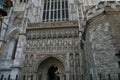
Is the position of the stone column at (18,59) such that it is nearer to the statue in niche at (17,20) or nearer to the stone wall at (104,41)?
the statue in niche at (17,20)

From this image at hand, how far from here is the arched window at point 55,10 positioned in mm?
20064

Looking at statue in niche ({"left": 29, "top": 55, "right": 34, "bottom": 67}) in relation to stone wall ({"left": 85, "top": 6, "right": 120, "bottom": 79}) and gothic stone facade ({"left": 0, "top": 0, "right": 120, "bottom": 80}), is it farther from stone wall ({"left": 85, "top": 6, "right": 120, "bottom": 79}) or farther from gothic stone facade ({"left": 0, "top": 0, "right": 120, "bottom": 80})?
stone wall ({"left": 85, "top": 6, "right": 120, "bottom": 79})

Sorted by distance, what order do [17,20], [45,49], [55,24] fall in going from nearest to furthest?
[45,49]
[55,24]
[17,20]

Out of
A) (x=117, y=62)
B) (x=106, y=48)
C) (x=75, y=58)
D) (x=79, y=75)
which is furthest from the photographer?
(x=75, y=58)

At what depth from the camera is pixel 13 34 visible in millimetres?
19328

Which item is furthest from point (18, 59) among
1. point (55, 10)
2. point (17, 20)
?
point (55, 10)

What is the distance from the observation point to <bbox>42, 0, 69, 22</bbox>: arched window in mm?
20064

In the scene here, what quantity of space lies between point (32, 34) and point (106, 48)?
35.4ft

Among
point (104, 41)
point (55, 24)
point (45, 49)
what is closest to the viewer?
point (104, 41)

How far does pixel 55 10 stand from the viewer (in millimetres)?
20953

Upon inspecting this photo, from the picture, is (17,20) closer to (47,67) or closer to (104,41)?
(47,67)

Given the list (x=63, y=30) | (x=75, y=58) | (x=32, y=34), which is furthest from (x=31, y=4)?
(x=75, y=58)

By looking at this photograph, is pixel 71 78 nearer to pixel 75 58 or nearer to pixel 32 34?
pixel 75 58

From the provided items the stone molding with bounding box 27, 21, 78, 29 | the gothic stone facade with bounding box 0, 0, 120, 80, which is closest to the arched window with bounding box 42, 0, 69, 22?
the gothic stone facade with bounding box 0, 0, 120, 80
